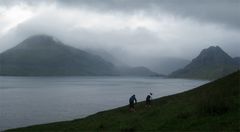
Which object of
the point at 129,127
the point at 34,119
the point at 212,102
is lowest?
the point at 34,119

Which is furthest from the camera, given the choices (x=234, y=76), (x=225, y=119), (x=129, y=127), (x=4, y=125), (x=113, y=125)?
(x=4, y=125)

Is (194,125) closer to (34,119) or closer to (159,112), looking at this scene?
(159,112)

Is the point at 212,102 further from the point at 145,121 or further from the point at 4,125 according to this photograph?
the point at 4,125

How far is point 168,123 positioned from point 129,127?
4.93 metres

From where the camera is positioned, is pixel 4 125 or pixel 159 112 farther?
pixel 4 125

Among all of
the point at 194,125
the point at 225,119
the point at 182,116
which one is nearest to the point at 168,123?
the point at 182,116

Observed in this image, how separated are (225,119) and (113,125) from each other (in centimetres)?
1652

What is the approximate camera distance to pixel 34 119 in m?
94.6

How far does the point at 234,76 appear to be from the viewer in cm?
5850

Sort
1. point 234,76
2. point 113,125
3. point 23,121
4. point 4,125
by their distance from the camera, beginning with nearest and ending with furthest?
point 113,125 → point 234,76 → point 4,125 → point 23,121

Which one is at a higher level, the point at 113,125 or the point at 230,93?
the point at 230,93

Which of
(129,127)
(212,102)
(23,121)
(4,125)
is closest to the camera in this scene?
(212,102)

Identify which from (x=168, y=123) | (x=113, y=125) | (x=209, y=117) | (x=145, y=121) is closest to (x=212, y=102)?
(x=209, y=117)

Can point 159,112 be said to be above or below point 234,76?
below
